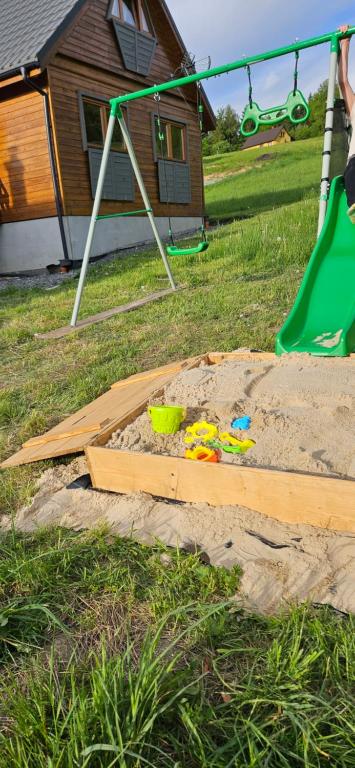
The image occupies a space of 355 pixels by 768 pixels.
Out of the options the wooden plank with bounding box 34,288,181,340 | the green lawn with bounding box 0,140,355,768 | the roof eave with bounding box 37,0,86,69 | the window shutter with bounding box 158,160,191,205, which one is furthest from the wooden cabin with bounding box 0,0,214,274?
the green lawn with bounding box 0,140,355,768

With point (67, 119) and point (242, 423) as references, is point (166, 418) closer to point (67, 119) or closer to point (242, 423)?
point (242, 423)

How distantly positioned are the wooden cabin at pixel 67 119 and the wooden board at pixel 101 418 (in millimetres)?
6280

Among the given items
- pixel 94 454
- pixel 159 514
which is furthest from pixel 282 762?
pixel 94 454

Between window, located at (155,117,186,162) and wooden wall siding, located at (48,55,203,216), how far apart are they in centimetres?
25

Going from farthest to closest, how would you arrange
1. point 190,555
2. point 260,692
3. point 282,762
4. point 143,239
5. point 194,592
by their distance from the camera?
point 143,239
point 190,555
point 194,592
point 260,692
point 282,762

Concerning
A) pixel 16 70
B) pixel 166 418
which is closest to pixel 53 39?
pixel 16 70

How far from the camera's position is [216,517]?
1.77 meters

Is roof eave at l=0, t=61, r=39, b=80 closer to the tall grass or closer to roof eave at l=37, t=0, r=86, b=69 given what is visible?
roof eave at l=37, t=0, r=86, b=69

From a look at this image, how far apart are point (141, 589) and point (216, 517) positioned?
393mm

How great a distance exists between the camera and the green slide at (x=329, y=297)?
9.61 feet

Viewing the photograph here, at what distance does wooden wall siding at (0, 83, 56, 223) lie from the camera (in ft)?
30.1

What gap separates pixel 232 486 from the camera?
179 cm

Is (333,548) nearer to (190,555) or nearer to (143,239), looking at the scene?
(190,555)

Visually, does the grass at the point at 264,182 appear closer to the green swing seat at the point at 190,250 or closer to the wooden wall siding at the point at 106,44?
the wooden wall siding at the point at 106,44
